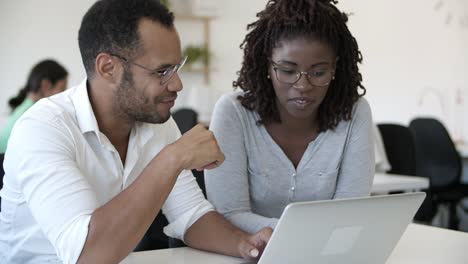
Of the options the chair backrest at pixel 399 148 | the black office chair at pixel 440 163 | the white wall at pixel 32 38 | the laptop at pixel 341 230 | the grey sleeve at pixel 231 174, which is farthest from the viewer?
the white wall at pixel 32 38

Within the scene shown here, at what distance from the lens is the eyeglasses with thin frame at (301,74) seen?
5.96ft

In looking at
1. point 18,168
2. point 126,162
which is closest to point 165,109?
point 126,162

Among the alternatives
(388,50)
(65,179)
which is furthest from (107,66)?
(388,50)

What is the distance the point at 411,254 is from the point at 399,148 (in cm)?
233

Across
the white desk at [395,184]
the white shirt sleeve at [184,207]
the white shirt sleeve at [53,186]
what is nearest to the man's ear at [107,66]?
the white shirt sleeve at [53,186]

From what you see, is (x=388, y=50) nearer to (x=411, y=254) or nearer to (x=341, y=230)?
(x=411, y=254)

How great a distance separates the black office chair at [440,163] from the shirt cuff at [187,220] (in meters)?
3.41

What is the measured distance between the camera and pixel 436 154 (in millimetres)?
4969

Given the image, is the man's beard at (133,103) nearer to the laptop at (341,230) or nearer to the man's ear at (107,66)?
Result: the man's ear at (107,66)

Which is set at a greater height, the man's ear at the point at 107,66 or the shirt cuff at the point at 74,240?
the man's ear at the point at 107,66

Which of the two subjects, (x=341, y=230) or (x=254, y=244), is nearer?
(x=341, y=230)

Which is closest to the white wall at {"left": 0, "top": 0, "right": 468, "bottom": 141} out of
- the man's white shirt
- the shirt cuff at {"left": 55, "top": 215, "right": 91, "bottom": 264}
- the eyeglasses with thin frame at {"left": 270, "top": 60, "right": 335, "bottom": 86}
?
the eyeglasses with thin frame at {"left": 270, "top": 60, "right": 335, "bottom": 86}

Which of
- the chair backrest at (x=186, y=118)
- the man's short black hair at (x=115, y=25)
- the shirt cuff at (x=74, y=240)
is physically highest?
the man's short black hair at (x=115, y=25)

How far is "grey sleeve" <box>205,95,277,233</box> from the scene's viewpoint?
1799mm
